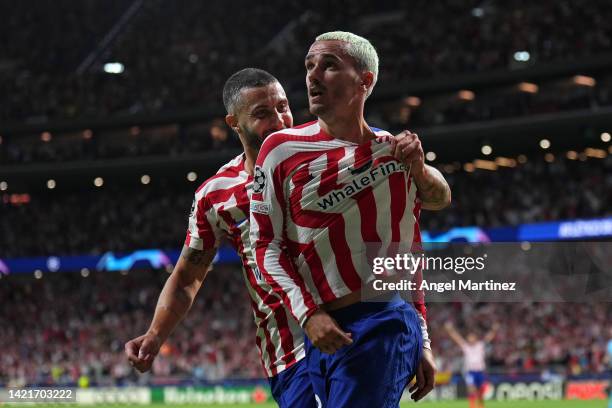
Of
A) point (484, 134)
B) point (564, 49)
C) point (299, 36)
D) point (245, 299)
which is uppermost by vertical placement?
point (299, 36)

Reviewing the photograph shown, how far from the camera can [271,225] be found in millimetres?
3602

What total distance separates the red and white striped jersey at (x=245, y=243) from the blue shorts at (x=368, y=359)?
839 mm

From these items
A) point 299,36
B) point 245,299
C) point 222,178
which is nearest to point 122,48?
point 299,36

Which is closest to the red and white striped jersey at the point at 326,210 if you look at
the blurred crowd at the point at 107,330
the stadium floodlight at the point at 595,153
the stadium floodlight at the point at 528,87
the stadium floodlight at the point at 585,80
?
the blurred crowd at the point at 107,330

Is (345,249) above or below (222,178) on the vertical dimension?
below

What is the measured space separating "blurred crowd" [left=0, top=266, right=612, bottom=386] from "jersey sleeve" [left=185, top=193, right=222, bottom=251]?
67.0 feet

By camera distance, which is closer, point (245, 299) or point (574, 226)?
point (574, 226)

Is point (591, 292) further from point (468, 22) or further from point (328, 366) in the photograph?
point (468, 22)

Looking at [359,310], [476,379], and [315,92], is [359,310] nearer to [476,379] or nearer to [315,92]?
[315,92]

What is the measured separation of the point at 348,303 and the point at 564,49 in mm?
32400

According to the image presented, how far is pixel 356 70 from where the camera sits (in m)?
3.67

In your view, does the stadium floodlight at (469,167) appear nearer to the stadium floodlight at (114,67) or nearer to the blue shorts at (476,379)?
the stadium floodlight at (114,67)

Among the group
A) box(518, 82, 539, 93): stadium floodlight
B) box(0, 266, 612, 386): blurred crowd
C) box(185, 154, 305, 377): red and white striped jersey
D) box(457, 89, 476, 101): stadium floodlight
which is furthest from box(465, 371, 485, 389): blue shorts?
box(457, 89, 476, 101): stadium floodlight

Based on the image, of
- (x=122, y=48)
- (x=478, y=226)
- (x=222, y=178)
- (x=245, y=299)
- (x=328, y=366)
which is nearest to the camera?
(x=328, y=366)
